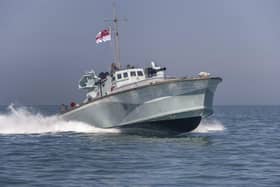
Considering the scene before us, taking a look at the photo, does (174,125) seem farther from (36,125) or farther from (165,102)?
(36,125)

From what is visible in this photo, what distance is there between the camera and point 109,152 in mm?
23781

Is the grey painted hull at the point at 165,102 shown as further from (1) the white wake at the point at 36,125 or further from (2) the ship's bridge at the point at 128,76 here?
(1) the white wake at the point at 36,125

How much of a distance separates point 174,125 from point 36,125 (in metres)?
16.4

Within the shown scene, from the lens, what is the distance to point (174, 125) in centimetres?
3219

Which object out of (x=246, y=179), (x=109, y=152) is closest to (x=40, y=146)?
(x=109, y=152)

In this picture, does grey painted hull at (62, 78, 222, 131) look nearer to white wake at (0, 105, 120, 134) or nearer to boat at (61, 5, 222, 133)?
boat at (61, 5, 222, 133)

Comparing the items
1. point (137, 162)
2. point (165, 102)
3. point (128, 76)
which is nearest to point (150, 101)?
point (165, 102)

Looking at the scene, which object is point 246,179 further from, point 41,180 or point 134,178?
point 41,180

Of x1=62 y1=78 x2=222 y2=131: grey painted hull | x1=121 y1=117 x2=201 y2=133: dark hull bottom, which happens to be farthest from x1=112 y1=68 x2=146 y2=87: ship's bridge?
x1=121 y1=117 x2=201 y2=133: dark hull bottom

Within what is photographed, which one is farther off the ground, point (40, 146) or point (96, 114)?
point (96, 114)

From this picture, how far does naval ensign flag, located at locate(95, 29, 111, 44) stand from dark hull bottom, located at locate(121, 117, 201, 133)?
26.9 feet

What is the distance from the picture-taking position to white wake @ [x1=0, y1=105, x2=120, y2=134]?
121 ft

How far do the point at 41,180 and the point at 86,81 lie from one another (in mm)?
22489

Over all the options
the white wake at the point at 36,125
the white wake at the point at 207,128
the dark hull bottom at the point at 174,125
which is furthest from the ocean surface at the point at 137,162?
the white wake at the point at 207,128
